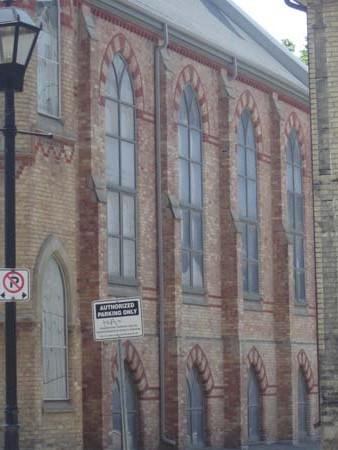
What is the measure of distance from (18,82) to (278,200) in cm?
2257

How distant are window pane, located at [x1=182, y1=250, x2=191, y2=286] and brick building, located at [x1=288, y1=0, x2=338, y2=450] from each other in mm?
11398

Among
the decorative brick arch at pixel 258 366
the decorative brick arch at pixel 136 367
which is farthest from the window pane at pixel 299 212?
the decorative brick arch at pixel 136 367

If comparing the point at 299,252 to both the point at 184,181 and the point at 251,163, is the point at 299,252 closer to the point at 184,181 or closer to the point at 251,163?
the point at 251,163

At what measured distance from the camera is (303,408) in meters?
42.5

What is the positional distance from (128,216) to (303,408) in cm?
1161

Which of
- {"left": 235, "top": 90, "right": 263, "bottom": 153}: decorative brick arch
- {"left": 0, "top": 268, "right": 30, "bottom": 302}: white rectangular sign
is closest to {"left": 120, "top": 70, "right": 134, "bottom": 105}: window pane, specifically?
{"left": 235, "top": 90, "right": 263, "bottom": 153}: decorative brick arch

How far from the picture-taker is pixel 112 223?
32.3 metres

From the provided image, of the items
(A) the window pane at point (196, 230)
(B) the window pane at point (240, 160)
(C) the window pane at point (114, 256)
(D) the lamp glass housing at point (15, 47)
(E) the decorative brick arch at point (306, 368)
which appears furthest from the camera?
(E) the decorative brick arch at point (306, 368)

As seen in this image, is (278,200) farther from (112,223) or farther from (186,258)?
(112,223)

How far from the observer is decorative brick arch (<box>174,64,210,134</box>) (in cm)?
3566

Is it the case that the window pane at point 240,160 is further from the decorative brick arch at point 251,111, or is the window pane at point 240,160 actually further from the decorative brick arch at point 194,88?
the decorative brick arch at point 194,88

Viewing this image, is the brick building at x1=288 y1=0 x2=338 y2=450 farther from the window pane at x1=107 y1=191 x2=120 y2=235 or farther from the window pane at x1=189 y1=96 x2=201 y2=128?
the window pane at x1=189 y1=96 x2=201 y2=128

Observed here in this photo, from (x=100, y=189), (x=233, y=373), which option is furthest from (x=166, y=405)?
(x=100, y=189)

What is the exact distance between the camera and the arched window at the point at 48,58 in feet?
94.8
